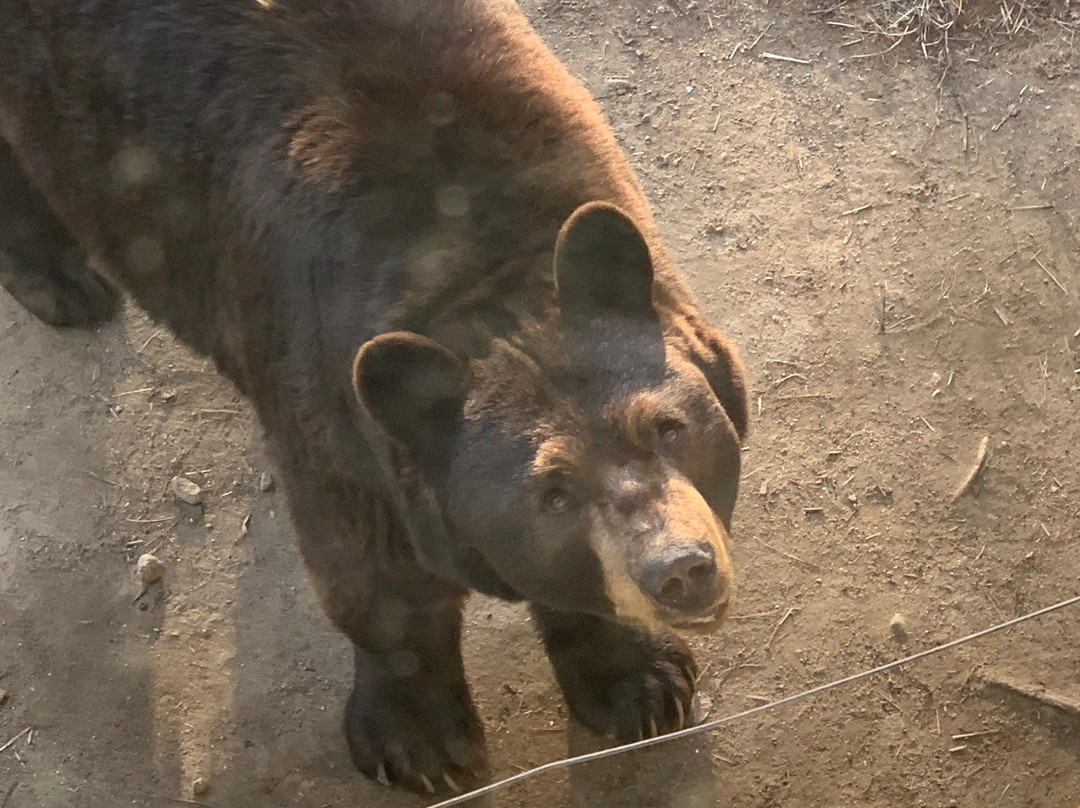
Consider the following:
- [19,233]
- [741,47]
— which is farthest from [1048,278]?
Result: [19,233]

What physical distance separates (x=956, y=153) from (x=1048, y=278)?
0.63 m

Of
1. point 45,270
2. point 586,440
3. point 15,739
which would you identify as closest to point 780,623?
point 586,440

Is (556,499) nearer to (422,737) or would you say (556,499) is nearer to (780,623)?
(422,737)

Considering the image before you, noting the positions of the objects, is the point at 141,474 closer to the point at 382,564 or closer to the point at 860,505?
the point at 382,564

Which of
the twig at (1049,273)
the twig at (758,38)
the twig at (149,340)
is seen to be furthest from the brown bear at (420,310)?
the twig at (1049,273)

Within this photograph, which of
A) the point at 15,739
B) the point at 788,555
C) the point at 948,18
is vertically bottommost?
the point at 15,739

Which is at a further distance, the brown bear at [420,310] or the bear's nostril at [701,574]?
the brown bear at [420,310]

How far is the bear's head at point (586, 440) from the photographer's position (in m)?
2.12

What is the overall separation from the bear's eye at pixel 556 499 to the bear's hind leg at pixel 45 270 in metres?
2.67

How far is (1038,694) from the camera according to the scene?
3377 millimetres

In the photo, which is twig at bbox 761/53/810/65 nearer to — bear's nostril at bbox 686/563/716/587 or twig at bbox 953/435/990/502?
twig at bbox 953/435/990/502

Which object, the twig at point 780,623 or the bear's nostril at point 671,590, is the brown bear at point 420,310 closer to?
the bear's nostril at point 671,590

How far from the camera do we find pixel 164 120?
279 centimetres

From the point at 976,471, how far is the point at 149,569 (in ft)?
9.62
